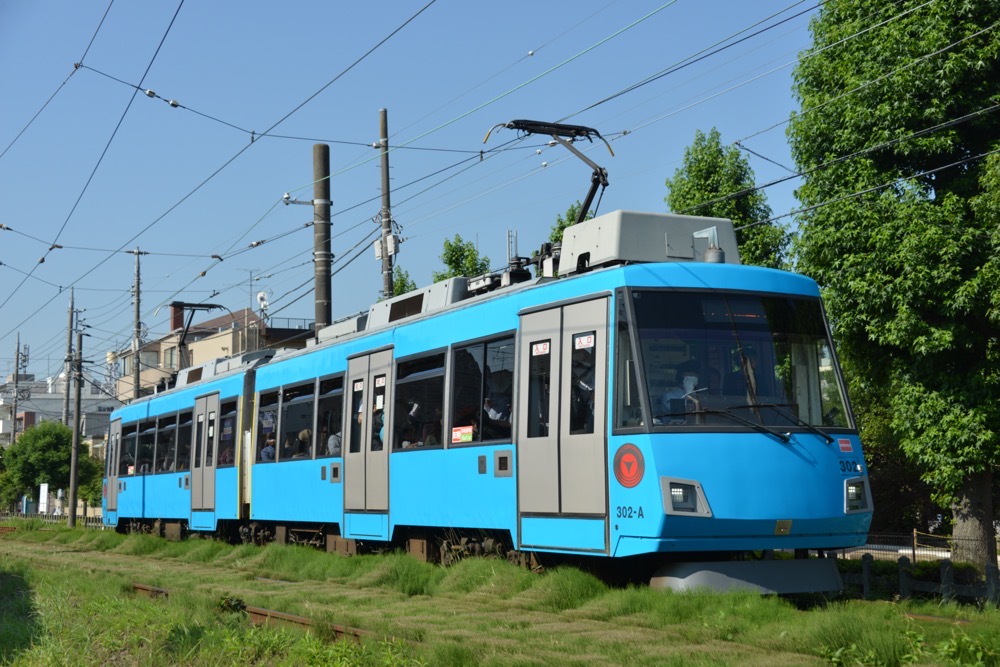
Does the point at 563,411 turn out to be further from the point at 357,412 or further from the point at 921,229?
the point at 921,229

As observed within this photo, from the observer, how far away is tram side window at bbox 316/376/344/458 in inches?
686

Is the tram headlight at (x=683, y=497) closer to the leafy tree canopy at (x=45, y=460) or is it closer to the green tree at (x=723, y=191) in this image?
the green tree at (x=723, y=191)

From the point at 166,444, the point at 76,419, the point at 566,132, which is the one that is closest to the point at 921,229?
the point at 566,132

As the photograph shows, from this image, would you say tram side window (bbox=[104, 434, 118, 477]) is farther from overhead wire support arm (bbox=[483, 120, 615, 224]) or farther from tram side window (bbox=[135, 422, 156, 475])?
overhead wire support arm (bbox=[483, 120, 615, 224])

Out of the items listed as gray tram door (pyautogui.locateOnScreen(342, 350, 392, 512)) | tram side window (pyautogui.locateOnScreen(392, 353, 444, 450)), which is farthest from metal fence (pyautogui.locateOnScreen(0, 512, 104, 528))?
tram side window (pyautogui.locateOnScreen(392, 353, 444, 450))

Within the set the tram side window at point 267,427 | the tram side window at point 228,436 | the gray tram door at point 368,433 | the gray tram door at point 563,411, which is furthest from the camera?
the tram side window at point 228,436

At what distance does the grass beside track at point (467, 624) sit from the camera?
819 cm

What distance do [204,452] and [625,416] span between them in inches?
577

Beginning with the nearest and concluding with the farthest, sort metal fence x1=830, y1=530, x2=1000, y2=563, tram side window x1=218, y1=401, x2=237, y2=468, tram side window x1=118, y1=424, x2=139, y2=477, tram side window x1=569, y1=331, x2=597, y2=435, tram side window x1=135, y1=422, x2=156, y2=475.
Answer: tram side window x1=569, y1=331, x2=597, y2=435
tram side window x1=218, y1=401, x2=237, y2=468
metal fence x1=830, y1=530, x2=1000, y2=563
tram side window x1=135, y1=422, x2=156, y2=475
tram side window x1=118, y1=424, x2=139, y2=477

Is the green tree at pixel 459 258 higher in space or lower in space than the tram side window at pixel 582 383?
higher

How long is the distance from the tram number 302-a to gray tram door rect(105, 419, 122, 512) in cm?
2261

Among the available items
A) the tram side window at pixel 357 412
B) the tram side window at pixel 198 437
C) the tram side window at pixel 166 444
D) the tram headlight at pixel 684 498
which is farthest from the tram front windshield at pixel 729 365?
the tram side window at pixel 166 444

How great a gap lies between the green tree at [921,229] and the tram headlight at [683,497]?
917 centimetres

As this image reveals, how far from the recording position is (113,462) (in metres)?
31.5
